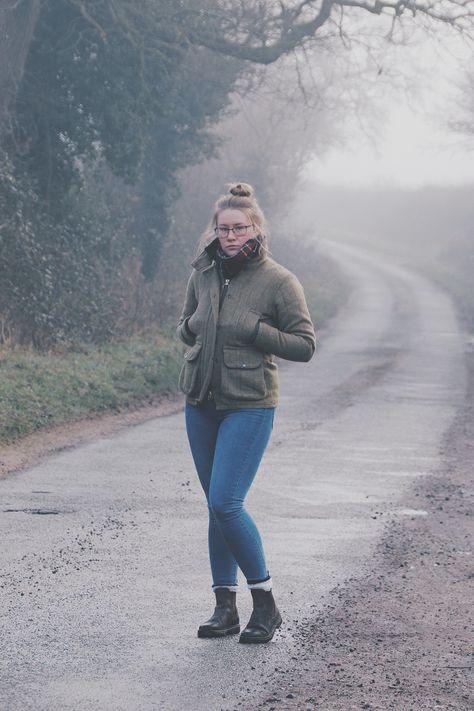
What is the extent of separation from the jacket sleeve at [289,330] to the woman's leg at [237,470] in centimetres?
30

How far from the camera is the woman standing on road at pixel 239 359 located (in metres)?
5.48

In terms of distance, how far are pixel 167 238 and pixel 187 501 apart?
72.0 ft

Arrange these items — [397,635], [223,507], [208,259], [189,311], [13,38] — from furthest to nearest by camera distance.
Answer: [13,38] → [397,635] → [189,311] → [208,259] → [223,507]

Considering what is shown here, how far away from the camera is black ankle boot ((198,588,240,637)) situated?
5738 millimetres

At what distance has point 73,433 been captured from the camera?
43.0 ft

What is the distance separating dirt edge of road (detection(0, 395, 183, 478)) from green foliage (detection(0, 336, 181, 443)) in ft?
0.46

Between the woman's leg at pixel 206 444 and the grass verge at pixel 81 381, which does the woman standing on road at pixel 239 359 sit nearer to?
the woman's leg at pixel 206 444

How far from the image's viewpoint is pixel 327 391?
1845 cm

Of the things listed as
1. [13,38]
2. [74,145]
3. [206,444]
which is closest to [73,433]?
[206,444]

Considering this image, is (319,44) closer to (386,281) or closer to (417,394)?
(417,394)

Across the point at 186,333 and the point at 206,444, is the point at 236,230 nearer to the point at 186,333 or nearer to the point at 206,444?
the point at 186,333

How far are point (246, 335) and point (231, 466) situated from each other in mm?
602

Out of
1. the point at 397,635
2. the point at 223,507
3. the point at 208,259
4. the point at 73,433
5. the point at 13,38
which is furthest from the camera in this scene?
the point at 13,38

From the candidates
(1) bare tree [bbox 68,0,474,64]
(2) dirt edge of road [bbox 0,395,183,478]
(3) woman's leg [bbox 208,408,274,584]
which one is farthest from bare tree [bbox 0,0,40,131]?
(3) woman's leg [bbox 208,408,274,584]
